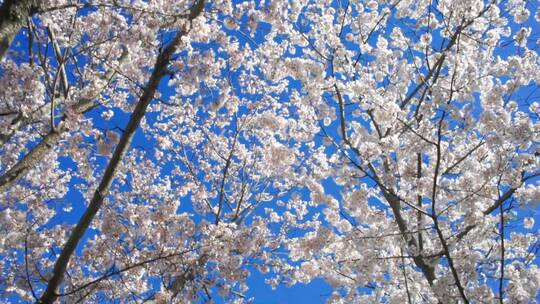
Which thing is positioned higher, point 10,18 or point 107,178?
point 10,18

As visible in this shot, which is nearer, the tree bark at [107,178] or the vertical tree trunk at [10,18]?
the vertical tree trunk at [10,18]

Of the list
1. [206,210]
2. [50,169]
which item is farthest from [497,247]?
[50,169]

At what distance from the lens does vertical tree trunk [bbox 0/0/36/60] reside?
12.0 ft

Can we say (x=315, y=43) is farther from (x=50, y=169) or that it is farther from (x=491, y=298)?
(x=50, y=169)

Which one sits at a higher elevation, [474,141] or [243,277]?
[474,141]

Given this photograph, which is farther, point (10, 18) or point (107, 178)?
point (107, 178)

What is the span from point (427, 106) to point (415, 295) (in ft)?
8.92

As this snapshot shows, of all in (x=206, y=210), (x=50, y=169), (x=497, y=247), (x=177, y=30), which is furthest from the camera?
(x=50, y=169)

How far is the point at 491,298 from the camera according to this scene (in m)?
5.07

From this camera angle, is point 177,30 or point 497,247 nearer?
point 177,30

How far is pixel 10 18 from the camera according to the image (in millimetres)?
3678

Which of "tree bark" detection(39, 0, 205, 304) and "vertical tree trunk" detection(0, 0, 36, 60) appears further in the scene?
"tree bark" detection(39, 0, 205, 304)

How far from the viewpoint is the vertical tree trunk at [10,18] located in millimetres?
3660

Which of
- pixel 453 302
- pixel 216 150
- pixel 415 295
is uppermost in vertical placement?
pixel 216 150
